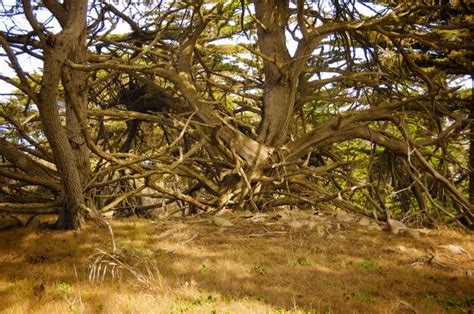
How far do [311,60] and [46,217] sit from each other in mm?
8896

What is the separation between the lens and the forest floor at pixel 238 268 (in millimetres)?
4637

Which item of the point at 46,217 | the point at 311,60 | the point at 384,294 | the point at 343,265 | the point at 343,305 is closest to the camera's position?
the point at 343,305

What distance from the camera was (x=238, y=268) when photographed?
239 inches

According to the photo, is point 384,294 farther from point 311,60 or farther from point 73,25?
point 311,60

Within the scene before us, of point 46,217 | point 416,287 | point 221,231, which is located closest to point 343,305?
point 416,287

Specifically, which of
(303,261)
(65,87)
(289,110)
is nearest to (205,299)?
(303,261)

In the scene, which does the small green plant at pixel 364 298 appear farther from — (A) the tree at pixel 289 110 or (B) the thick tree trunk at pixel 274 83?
(B) the thick tree trunk at pixel 274 83

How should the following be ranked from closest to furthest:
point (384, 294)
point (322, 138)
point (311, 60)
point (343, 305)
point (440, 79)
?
point (343, 305) < point (384, 294) < point (322, 138) < point (440, 79) < point (311, 60)

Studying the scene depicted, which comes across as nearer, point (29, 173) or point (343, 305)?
point (343, 305)

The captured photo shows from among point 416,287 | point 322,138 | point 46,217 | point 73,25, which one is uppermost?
point 73,25

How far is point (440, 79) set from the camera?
12375 mm

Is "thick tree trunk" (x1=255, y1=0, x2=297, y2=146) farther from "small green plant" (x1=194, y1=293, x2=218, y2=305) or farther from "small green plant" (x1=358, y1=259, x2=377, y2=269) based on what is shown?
"small green plant" (x1=194, y1=293, x2=218, y2=305)

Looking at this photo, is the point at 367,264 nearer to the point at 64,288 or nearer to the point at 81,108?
the point at 64,288

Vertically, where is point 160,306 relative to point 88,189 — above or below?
below
